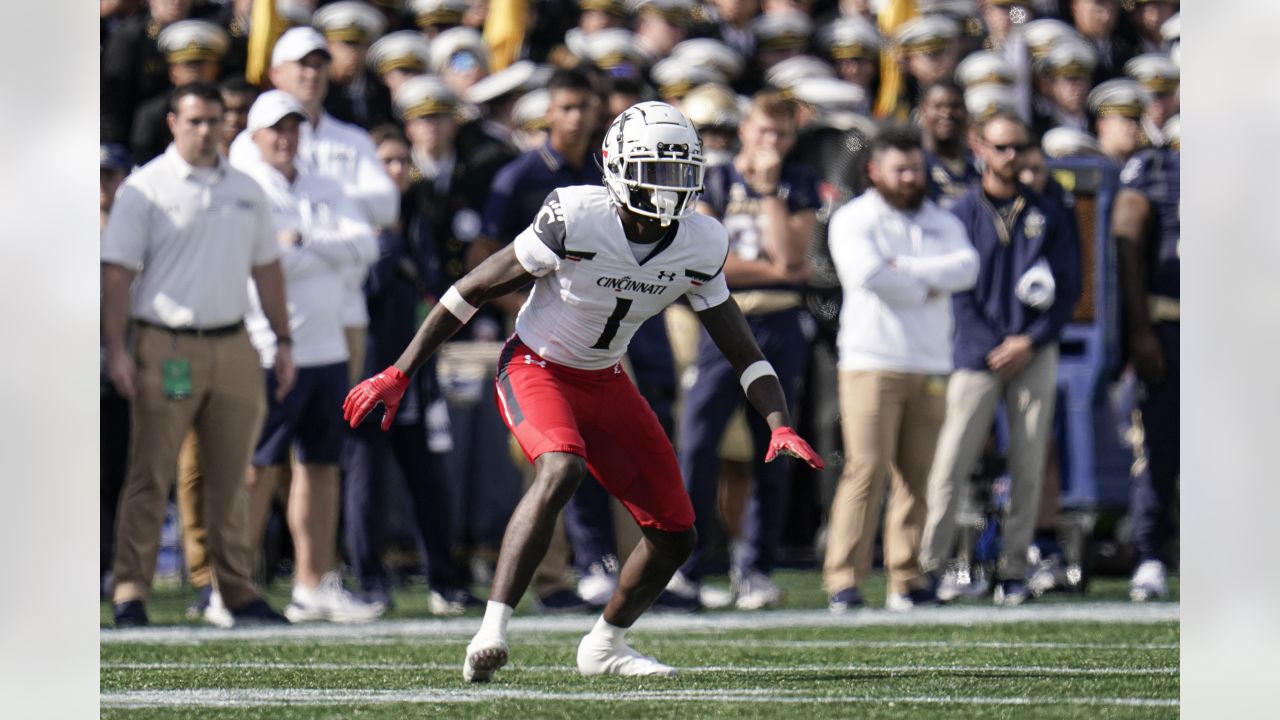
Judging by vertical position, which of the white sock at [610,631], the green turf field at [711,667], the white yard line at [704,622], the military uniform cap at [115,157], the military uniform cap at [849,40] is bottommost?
the white yard line at [704,622]

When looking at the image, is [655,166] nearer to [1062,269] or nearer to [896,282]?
[896,282]

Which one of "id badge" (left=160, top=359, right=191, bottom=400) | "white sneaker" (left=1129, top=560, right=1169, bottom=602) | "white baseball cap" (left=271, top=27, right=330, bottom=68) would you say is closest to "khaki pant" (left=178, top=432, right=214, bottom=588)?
"id badge" (left=160, top=359, right=191, bottom=400)

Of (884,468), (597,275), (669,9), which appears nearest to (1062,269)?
(884,468)

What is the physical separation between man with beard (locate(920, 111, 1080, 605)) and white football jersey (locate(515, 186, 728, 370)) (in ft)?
10.6

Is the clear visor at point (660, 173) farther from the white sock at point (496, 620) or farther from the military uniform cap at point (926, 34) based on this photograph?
the military uniform cap at point (926, 34)

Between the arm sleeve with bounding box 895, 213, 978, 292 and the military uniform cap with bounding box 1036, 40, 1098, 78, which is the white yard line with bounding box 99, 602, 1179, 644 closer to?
the arm sleeve with bounding box 895, 213, 978, 292

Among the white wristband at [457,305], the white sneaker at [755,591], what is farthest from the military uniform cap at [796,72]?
the white wristband at [457,305]

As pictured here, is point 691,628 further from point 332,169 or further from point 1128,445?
point 1128,445

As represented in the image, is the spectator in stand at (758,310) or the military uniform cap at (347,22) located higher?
the military uniform cap at (347,22)

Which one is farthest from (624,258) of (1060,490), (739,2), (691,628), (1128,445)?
(739,2)

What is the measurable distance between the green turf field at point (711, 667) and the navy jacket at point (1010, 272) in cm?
124

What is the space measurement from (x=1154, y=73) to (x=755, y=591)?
15.1 feet

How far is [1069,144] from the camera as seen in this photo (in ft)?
Result: 39.4

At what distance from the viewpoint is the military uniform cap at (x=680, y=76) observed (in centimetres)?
1200
